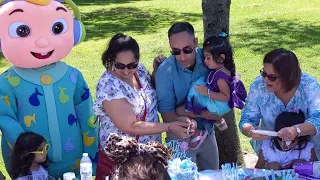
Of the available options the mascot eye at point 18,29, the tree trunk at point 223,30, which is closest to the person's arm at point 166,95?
the mascot eye at point 18,29

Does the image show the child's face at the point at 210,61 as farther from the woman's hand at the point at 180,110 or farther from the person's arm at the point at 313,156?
the person's arm at the point at 313,156

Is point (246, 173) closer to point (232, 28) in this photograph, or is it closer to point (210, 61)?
point (210, 61)

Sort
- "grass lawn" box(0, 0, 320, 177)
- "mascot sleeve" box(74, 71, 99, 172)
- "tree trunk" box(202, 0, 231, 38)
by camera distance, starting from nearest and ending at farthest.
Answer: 1. "mascot sleeve" box(74, 71, 99, 172)
2. "tree trunk" box(202, 0, 231, 38)
3. "grass lawn" box(0, 0, 320, 177)

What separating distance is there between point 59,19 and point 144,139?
991mm

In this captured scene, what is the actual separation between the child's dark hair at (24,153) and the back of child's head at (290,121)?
4.93ft

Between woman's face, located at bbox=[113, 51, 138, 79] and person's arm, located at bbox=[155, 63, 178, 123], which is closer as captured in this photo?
woman's face, located at bbox=[113, 51, 138, 79]

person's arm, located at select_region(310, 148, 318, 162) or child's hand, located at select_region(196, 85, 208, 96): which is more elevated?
child's hand, located at select_region(196, 85, 208, 96)

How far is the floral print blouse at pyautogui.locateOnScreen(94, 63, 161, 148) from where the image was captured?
3117 mm

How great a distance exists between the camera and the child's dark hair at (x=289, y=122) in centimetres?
325

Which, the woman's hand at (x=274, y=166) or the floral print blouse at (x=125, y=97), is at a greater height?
the floral print blouse at (x=125, y=97)

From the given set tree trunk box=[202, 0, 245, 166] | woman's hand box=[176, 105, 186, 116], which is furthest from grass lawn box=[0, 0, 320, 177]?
woman's hand box=[176, 105, 186, 116]

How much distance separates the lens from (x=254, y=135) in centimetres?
322

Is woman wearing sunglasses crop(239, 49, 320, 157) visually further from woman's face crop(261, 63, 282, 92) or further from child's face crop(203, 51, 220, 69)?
child's face crop(203, 51, 220, 69)

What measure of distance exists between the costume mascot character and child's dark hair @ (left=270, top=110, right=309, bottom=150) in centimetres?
130
